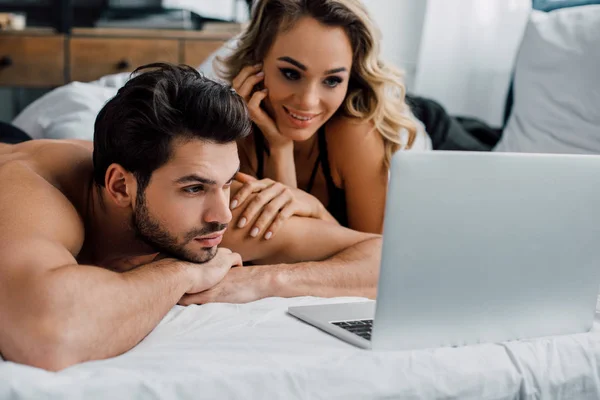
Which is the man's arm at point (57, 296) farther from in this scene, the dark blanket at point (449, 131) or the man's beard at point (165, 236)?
the dark blanket at point (449, 131)

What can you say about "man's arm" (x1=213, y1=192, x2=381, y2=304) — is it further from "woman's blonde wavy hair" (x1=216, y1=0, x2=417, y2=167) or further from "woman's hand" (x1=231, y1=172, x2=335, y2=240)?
"woman's blonde wavy hair" (x1=216, y1=0, x2=417, y2=167)

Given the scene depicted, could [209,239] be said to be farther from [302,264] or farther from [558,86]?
[558,86]

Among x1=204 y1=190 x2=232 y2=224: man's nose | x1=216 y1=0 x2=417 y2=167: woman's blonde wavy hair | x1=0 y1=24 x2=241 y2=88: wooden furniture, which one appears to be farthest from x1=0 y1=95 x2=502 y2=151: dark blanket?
x1=204 y1=190 x2=232 y2=224: man's nose

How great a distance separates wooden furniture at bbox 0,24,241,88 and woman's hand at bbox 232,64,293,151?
149cm

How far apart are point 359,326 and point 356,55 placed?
92cm

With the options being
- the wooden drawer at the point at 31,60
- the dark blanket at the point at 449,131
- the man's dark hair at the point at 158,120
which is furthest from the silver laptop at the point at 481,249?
the wooden drawer at the point at 31,60

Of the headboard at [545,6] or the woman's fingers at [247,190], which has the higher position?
the headboard at [545,6]

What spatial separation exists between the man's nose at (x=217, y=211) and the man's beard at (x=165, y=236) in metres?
0.01

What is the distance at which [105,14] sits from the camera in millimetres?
3516

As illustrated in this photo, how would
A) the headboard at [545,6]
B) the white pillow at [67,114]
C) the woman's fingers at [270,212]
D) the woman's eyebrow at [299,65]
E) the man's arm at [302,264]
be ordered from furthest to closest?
the headboard at [545,6], the white pillow at [67,114], the woman's eyebrow at [299,65], the woman's fingers at [270,212], the man's arm at [302,264]

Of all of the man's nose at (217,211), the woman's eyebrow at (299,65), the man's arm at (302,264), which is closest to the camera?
the man's nose at (217,211)

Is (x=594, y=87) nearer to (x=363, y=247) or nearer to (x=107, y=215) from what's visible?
(x=363, y=247)

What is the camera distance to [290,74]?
188cm

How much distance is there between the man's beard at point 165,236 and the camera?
4.28 ft
